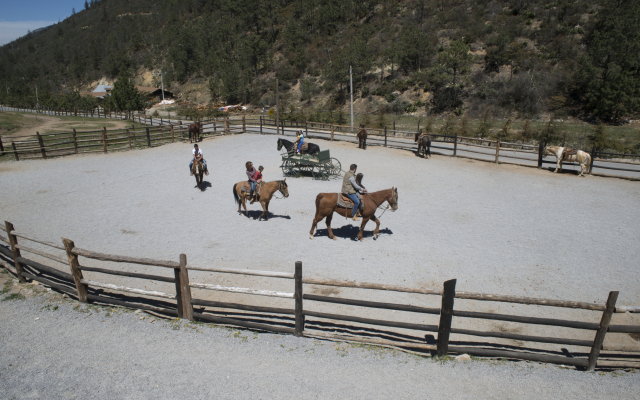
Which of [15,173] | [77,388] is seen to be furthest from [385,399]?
[15,173]

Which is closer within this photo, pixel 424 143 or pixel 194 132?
pixel 424 143

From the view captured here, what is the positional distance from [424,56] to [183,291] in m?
50.8

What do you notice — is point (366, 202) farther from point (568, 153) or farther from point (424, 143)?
point (568, 153)

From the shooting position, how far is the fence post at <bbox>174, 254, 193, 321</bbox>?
5.23 m

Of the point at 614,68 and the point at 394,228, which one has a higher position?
the point at 614,68

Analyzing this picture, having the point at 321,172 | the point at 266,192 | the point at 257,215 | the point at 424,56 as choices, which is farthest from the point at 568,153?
the point at 424,56

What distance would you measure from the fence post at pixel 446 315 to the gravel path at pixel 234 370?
21 cm

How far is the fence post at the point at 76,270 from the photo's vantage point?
572 cm

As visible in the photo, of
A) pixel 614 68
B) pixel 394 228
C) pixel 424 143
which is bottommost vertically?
pixel 394 228

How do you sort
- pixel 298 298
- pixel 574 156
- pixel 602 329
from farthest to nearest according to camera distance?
pixel 574 156
pixel 298 298
pixel 602 329

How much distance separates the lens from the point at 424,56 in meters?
48.9

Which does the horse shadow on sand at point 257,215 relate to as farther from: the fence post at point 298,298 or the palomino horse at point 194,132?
the palomino horse at point 194,132

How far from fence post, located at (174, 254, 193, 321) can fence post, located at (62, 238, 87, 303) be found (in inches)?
71.2

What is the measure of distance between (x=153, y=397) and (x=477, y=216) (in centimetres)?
995
